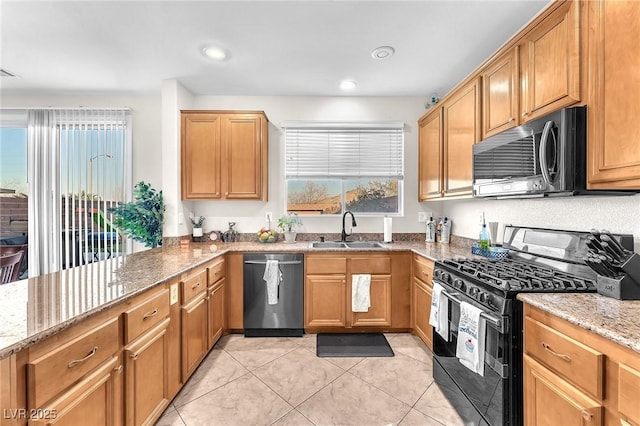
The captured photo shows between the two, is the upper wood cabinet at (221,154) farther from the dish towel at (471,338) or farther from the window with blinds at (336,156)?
the dish towel at (471,338)

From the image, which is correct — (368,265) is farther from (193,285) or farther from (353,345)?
(193,285)

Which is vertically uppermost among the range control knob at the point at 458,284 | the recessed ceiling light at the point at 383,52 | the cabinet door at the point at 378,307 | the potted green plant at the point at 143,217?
the recessed ceiling light at the point at 383,52

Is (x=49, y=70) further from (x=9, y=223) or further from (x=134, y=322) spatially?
(x=134, y=322)

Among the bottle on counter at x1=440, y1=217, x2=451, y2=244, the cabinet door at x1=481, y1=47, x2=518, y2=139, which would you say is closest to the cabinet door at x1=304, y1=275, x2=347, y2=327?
the bottle on counter at x1=440, y1=217, x2=451, y2=244

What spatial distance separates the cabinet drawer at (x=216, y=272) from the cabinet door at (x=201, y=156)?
Result: 856 millimetres

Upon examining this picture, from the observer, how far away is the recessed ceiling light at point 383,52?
2.40 m

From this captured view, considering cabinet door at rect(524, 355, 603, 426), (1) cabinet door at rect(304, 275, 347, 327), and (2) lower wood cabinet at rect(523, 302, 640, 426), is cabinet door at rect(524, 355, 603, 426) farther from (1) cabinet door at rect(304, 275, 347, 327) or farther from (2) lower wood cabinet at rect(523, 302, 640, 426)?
(1) cabinet door at rect(304, 275, 347, 327)

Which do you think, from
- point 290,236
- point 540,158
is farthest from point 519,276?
point 290,236

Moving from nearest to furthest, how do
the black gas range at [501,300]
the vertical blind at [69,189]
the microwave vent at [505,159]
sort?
1. the black gas range at [501,300]
2. the microwave vent at [505,159]
3. the vertical blind at [69,189]

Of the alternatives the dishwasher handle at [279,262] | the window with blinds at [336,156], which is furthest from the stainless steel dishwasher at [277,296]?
the window with blinds at [336,156]

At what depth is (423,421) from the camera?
1.73 meters

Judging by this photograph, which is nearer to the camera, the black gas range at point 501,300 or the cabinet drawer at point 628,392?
the cabinet drawer at point 628,392

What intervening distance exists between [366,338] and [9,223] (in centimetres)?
430

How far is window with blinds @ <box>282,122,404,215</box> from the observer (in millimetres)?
3488
